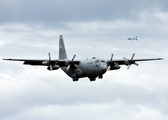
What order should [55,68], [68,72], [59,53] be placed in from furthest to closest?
[59,53]
[68,72]
[55,68]

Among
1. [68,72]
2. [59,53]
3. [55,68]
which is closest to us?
[55,68]

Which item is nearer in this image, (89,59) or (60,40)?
(89,59)

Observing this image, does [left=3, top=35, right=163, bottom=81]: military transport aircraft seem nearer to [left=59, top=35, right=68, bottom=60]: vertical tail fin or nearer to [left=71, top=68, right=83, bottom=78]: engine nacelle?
[left=71, top=68, right=83, bottom=78]: engine nacelle

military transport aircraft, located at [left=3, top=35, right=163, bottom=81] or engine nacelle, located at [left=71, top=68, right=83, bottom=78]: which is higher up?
military transport aircraft, located at [left=3, top=35, right=163, bottom=81]

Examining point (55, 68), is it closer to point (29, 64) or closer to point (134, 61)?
point (29, 64)

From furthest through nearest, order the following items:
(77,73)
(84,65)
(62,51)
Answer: (62,51) < (77,73) < (84,65)

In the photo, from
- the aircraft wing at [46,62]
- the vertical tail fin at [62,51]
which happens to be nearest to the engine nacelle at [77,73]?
the aircraft wing at [46,62]

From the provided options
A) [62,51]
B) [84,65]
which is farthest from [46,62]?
[62,51]

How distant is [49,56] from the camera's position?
306 feet

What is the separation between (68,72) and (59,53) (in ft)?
41.5

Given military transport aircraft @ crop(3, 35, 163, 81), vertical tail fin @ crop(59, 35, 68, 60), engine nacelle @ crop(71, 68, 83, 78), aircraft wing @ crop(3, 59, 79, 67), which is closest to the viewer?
aircraft wing @ crop(3, 59, 79, 67)

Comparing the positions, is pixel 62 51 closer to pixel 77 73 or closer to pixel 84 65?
pixel 77 73

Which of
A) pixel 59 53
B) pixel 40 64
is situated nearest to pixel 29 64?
pixel 40 64

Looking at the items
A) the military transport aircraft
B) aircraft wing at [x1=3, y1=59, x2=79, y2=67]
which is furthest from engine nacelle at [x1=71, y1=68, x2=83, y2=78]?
aircraft wing at [x1=3, y1=59, x2=79, y2=67]
